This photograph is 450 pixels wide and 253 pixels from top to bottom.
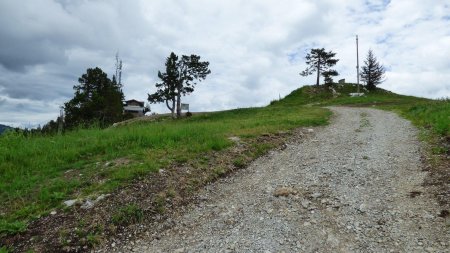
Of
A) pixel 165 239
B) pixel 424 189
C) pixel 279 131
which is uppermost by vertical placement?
pixel 279 131

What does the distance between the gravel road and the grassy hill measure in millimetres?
737

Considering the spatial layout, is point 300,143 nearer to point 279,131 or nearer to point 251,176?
point 279,131

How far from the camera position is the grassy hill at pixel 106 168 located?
20.8 feet

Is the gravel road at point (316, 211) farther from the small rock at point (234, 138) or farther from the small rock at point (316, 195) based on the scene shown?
the small rock at point (234, 138)

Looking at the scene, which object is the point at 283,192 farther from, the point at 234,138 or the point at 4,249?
the point at 234,138

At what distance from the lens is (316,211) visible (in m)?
6.62

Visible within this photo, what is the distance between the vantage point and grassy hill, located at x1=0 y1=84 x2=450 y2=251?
6.34 meters

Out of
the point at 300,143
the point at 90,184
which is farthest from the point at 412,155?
the point at 90,184

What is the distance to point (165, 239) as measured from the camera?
235 inches

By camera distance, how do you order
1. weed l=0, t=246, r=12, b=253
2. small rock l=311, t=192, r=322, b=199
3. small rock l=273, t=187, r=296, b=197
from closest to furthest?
weed l=0, t=246, r=12, b=253
small rock l=311, t=192, r=322, b=199
small rock l=273, t=187, r=296, b=197

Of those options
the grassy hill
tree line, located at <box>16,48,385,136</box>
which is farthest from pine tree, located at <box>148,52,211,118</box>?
the grassy hill

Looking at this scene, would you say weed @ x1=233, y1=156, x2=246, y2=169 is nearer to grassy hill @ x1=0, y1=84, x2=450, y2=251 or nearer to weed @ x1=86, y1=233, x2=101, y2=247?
grassy hill @ x1=0, y1=84, x2=450, y2=251

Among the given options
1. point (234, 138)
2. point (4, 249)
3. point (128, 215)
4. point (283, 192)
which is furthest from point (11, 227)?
point (234, 138)

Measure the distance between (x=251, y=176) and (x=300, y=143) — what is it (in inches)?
187
